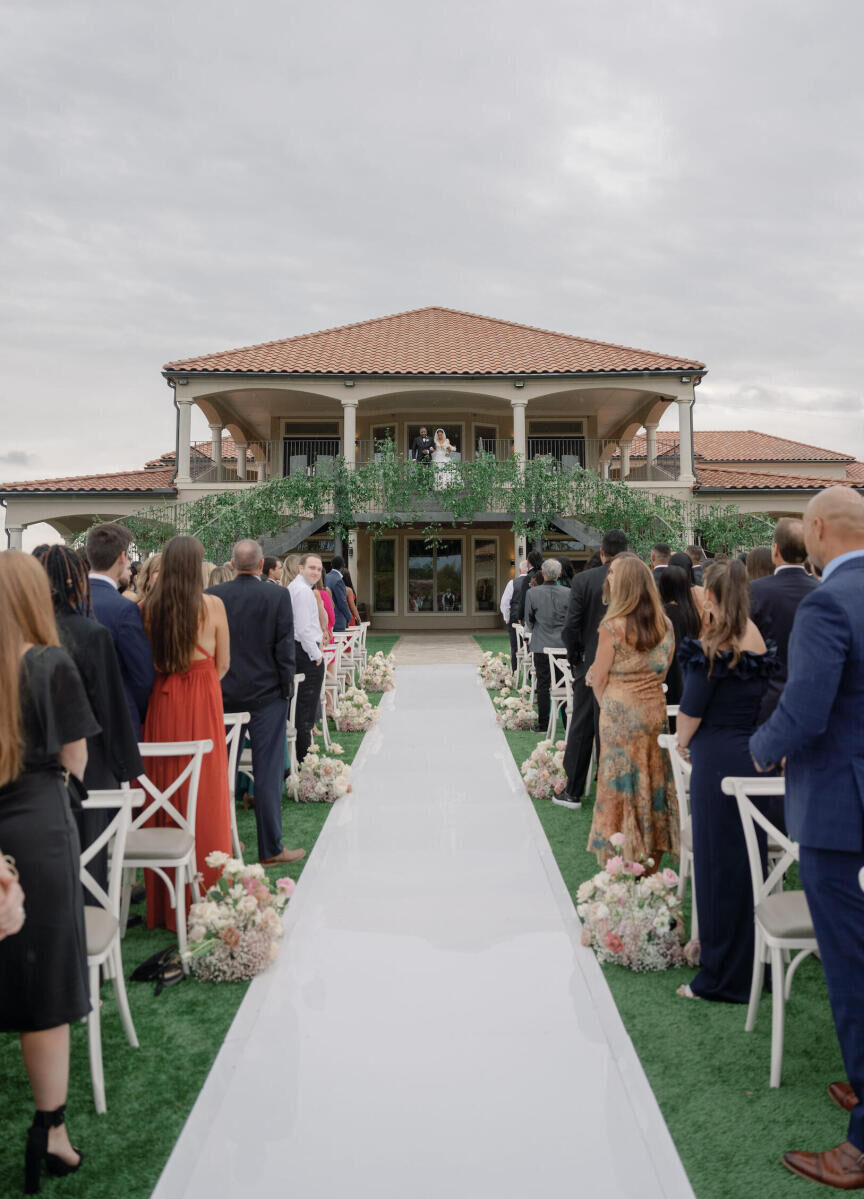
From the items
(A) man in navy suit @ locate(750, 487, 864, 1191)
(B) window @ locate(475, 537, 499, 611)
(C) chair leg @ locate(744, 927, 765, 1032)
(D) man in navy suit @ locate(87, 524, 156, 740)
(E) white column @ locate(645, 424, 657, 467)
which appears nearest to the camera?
(A) man in navy suit @ locate(750, 487, 864, 1191)

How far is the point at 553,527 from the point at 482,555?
14.4 feet

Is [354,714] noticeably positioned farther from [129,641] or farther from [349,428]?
[349,428]

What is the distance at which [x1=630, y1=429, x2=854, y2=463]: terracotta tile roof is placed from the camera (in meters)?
36.3

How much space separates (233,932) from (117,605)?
1.67 m

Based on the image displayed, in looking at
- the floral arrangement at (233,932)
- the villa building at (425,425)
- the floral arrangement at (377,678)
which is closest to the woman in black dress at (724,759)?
the floral arrangement at (233,932)

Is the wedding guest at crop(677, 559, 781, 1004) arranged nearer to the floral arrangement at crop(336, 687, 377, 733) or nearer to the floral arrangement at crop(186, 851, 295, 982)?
the floral arrangement at crop(186, 851, 295, 982)

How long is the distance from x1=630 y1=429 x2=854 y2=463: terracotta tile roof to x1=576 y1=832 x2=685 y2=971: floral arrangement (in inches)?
1229

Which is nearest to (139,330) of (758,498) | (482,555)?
(482,555)

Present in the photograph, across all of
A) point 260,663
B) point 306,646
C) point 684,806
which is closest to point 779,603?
point 684,806

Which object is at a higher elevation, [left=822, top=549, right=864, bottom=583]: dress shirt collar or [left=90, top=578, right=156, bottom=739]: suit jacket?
[left=822, top=549, right=864, bottom=583]: dress shirt collar

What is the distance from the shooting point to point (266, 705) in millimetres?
5547

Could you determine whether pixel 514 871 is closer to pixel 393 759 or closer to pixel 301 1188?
pixel 301 1188

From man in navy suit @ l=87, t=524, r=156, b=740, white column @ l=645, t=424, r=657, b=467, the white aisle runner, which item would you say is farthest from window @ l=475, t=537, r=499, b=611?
man in navy suit @ l=87, t=524, r=156, b=740

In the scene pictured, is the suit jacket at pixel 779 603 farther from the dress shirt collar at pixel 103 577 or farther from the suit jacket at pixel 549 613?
the suit jacket at pixel 549 613
